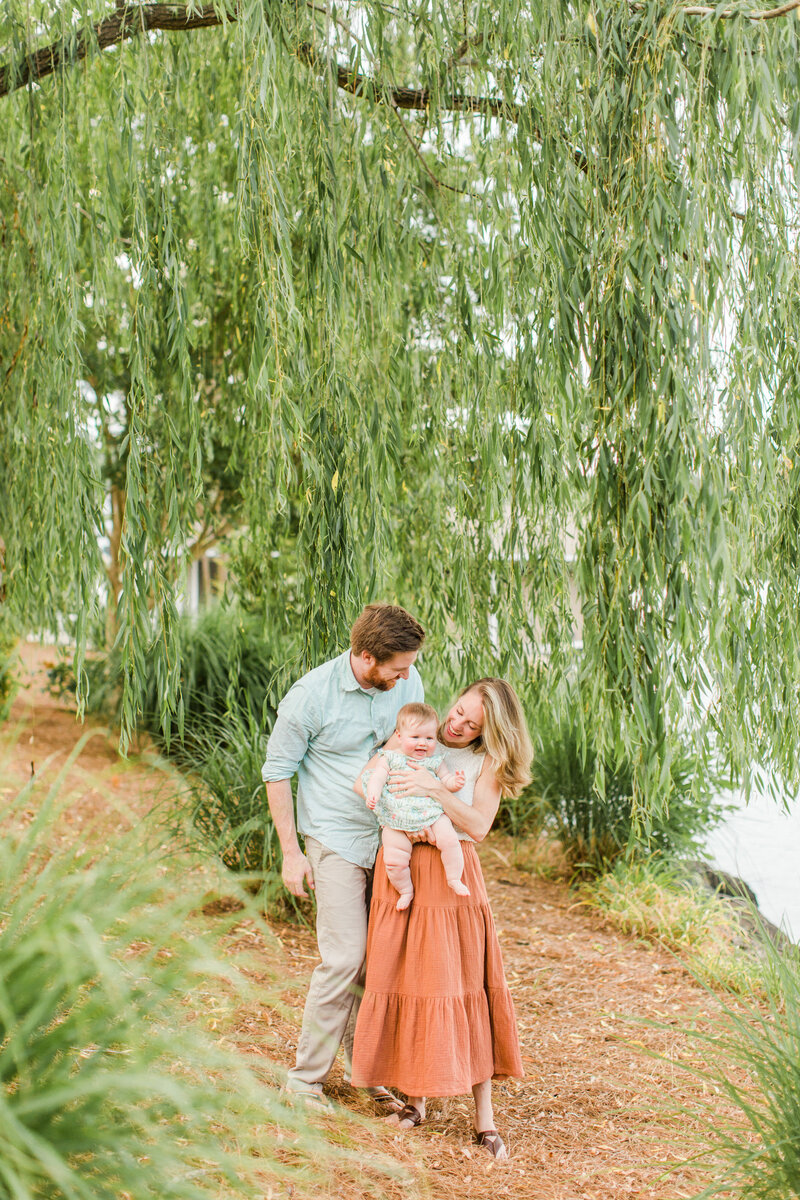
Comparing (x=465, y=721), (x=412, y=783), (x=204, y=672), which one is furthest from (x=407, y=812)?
(x=204, y=672)

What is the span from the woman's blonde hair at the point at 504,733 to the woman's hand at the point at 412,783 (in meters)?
0.19

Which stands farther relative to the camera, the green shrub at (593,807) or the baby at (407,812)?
the green shrub at (593,807)

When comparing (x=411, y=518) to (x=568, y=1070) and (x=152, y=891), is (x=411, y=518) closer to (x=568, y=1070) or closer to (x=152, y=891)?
(x=568, y=1070)

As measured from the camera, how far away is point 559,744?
579cm

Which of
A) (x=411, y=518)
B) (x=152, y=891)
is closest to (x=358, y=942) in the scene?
(x=152, y=891)

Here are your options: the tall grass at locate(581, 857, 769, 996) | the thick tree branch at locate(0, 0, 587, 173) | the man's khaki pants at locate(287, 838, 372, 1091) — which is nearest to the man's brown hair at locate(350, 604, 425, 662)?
the man's khaki pants at locate(287, 838, 372, 1091)

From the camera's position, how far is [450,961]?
8.82 feet

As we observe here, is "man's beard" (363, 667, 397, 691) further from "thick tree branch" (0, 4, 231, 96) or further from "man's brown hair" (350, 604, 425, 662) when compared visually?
"thick tree branch" (0, 4, 231, 96)

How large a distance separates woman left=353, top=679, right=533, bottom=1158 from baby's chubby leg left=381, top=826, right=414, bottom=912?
0.14ft

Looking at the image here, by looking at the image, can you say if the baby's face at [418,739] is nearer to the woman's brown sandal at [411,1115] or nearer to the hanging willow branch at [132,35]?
the woman's brown sandal at [411,1115]

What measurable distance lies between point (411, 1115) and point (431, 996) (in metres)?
0.44

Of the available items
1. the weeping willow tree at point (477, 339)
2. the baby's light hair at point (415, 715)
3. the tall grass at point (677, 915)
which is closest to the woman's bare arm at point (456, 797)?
the baby's light hair at point (415, 715)

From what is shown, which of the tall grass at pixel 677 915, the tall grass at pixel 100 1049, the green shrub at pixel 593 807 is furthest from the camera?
the green shrub at pixel 593 807

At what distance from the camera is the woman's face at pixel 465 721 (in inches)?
108
